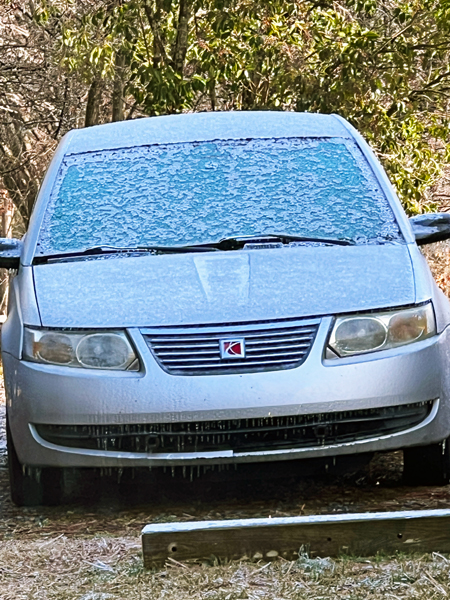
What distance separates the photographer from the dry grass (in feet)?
10.8

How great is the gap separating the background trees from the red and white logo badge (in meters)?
8.47

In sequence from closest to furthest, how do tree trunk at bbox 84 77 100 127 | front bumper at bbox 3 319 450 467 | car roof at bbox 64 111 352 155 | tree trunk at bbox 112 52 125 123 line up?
1. front bumper at bbox 3 319 450 467
2. car roof at bbox 64 111 352 155
3. tree trunk at bbox 112 52 125 123
4. tree trunk at bbox 84 77 100 127

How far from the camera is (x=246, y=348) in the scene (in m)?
4.48

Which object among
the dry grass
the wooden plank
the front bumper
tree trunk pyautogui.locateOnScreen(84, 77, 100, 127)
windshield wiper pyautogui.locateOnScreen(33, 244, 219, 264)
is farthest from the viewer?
tree trunk pyautogui.locateOnScreen(84, 77, 100, 127)

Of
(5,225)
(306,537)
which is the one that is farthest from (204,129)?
(5,225)

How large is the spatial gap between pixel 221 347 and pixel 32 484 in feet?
3.52

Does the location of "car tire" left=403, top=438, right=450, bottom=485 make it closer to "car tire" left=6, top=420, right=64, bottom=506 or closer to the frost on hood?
the frost on hood

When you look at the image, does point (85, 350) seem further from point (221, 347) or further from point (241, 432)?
point (241, 432)

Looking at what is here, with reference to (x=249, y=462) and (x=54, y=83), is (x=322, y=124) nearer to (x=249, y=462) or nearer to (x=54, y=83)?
(x=249, y=462)

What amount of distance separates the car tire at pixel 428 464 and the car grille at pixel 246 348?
0.74 m

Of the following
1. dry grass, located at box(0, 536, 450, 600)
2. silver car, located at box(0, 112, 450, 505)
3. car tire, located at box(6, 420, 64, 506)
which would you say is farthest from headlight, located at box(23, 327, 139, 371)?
dry grass, located at box(0, 536, 450, 600)

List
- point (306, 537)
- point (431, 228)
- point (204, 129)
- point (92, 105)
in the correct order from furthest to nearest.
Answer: point (92, 105), point (204, 129), point (431, 228), point (306, 537)

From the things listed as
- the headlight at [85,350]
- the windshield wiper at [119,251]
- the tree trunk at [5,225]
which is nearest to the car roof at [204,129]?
the windshield wiper at [119,251]

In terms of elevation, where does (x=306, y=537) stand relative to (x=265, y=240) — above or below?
below
